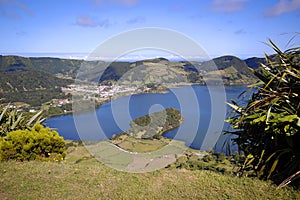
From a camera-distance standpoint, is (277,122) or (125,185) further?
(125,185)

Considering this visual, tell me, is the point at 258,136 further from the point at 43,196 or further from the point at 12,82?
the point at 12,82

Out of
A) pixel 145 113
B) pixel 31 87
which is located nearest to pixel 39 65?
pixel 31 87

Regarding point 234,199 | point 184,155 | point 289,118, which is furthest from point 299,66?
point 184,155

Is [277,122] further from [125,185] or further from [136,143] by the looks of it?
[136,143]

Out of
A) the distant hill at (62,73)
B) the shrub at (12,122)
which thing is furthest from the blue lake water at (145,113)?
the shrub at (12,122)

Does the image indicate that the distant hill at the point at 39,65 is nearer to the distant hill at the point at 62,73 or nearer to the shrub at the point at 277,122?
the distant hill at the point at 62,73

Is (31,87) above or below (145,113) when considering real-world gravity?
above
